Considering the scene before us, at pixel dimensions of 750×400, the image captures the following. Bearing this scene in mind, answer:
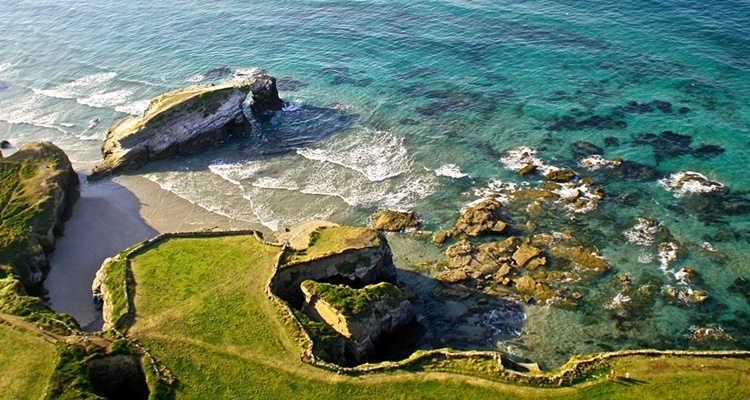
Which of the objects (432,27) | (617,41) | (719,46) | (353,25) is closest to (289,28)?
(353,25)

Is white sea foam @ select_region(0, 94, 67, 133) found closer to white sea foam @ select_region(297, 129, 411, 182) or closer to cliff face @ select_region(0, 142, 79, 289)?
cliff face @ select_region(0, 142, 79, 289)

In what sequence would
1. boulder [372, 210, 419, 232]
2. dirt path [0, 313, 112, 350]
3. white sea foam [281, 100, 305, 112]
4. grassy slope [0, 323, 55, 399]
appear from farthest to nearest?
white sea foam [281, 100, 305, 112] → boulder [372, 210, 419, 232] → dirt path [0, 313, 112, 350] → grassy slope [0, 323, 55, 399]

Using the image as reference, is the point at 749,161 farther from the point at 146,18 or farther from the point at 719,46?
the point at 146,18

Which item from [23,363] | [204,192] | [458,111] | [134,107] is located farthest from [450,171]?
[134,107]

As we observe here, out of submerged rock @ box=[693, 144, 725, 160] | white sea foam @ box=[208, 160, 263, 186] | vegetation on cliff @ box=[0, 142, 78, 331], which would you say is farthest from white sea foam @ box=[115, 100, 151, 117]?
submerged rock @ box=[693, 144, 725, 160]

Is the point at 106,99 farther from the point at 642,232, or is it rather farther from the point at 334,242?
the point at 642,232
